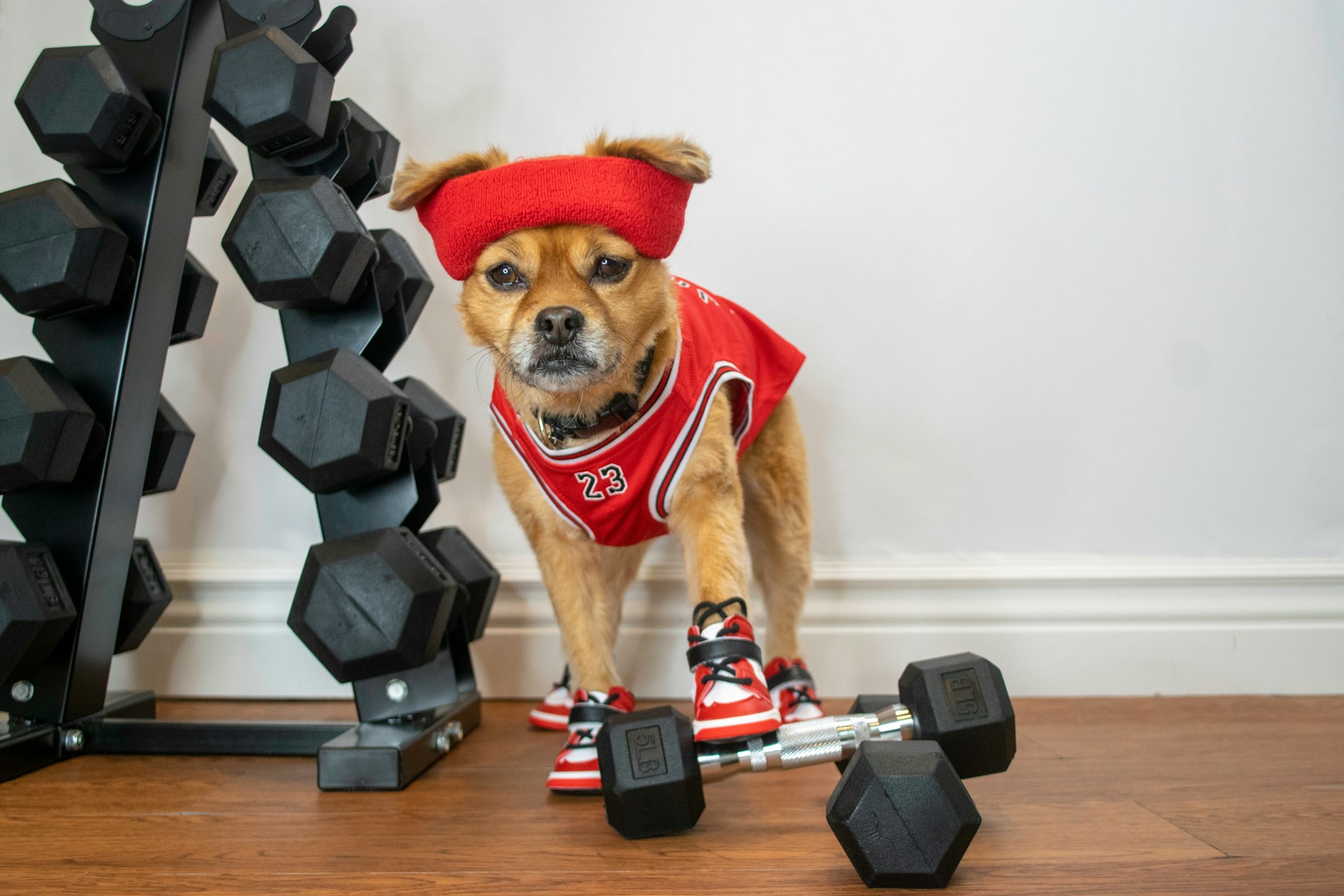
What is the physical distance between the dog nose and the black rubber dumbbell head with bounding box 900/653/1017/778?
59 cm

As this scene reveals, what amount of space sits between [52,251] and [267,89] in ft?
1.30

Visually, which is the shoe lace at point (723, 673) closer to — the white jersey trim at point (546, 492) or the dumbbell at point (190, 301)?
the white jersey trim at point (546, 492)

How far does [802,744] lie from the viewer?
1.06m

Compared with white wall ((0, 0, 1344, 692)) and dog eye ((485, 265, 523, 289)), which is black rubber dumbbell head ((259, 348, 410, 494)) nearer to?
dog eye ((485, 265, 523, 289))

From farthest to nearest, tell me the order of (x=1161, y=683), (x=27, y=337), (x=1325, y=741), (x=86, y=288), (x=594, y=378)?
(x=27, y=337) < (x=1161, y=683) < (x=1325, y=741) < (x=86, y=288) < (x=594, y=378)

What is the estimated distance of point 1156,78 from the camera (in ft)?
5.69

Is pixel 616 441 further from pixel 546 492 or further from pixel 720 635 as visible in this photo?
pixel 720 635

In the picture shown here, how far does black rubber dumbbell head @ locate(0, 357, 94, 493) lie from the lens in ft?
4.16


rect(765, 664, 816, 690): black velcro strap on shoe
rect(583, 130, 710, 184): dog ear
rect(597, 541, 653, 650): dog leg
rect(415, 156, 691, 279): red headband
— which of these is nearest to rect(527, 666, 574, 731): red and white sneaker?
rect(597, 541, 653, 650): dog leg

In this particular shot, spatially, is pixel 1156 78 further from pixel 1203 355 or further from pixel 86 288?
pixel 86 288

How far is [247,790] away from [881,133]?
5.05 ft

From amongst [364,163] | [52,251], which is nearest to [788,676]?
[364,163]

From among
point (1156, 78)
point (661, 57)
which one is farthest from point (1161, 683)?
point (661, 57)

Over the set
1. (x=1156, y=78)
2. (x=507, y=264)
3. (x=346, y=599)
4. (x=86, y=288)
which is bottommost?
(x=346, y=599)
